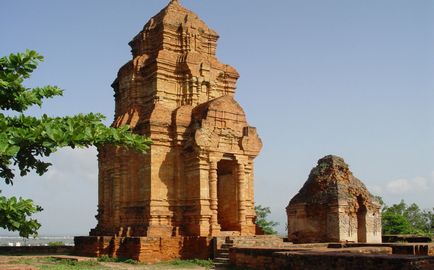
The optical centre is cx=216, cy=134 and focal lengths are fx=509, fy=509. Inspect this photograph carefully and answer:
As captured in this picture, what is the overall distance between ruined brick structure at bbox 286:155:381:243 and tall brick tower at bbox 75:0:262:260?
3.87 meters

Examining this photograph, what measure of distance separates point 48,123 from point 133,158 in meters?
13.6

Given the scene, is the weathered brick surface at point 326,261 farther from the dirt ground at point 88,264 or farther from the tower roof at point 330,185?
the tower roof at point 330,185

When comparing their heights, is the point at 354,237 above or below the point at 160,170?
below

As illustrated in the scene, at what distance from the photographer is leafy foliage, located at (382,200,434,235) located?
3375 cm

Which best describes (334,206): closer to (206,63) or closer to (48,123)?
(206,63)

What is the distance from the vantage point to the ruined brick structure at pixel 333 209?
65.5 ft

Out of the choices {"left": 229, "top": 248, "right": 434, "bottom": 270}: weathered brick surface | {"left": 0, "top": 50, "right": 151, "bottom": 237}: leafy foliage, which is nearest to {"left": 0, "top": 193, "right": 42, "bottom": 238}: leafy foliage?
{"left": 0, "top": 50, "right": 151, "bottom": 237}: leafy foliage

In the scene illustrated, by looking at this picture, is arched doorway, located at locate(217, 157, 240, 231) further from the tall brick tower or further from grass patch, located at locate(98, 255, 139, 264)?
grass patch, located at locate(98, 255, 139, 264)

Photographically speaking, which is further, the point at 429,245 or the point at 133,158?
the point at 133,158

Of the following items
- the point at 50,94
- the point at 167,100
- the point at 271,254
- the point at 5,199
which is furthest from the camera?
the point at 167,100

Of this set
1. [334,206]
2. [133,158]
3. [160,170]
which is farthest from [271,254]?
[334,206]

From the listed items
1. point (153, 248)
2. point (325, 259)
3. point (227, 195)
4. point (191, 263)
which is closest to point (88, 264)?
point (153, 248)

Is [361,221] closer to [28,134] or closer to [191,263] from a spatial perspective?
[191,263]

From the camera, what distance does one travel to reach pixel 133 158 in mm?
17656
